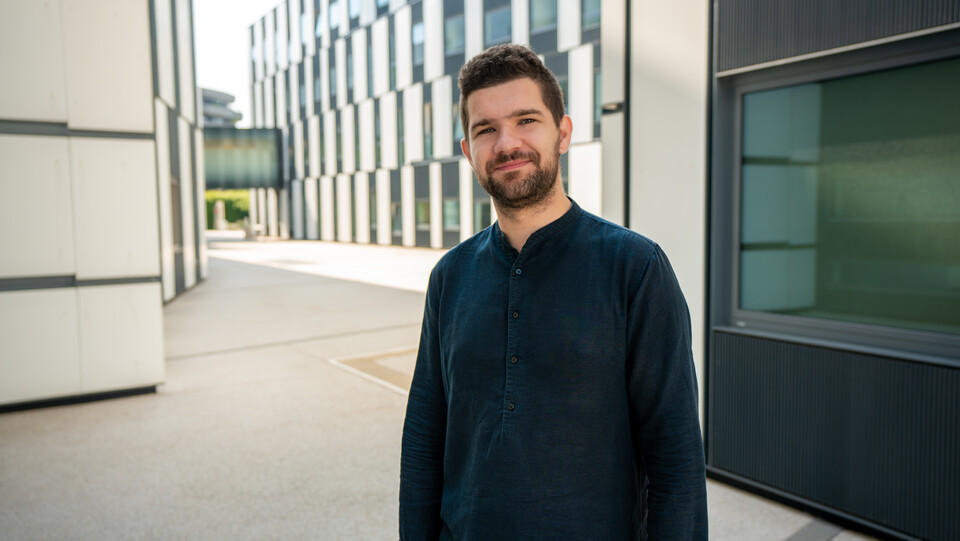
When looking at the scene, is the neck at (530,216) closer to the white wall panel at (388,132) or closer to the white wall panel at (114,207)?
the white wall panel at (114,207)

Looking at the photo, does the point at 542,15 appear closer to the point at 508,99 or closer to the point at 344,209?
the point at 344,209

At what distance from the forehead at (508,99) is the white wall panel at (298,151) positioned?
41.1 metres

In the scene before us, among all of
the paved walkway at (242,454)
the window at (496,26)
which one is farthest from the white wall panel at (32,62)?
the window at (496,26)

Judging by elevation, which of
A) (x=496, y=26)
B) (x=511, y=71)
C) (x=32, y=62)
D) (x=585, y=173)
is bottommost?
(x=511, y=71)

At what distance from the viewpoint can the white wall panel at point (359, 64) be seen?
114 ft

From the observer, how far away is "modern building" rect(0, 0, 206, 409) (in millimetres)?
5930

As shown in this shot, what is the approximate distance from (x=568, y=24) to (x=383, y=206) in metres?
14.1

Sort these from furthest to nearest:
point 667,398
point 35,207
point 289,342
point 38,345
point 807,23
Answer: point 289,342
point 38,345
point 35,207
point 807,23
point 667,398

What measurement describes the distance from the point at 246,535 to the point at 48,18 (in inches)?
196

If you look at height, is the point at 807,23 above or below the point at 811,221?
above

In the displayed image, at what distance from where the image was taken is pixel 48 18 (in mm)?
5938

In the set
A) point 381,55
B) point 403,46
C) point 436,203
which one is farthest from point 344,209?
point 403,46

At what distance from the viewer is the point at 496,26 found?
27.1 meters

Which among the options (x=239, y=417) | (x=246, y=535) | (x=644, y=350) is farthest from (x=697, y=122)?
(x=239, y=417)
